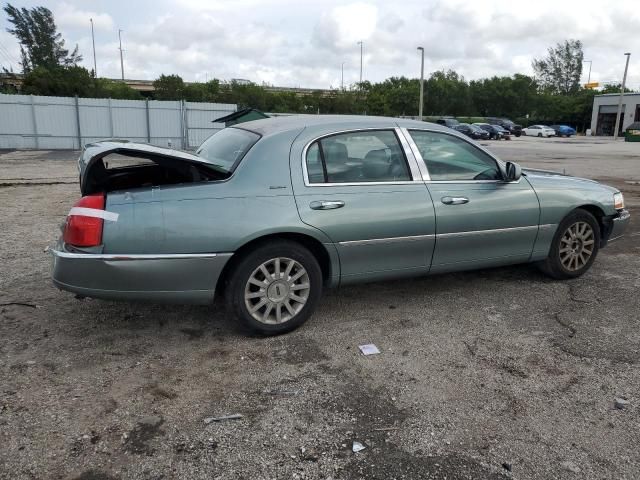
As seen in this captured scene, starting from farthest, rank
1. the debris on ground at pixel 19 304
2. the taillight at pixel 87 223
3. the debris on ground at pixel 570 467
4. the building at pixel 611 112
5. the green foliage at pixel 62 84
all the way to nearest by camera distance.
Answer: the building at pixel 611 112, the green foliage at pixel 62 84, the debris on ground at pixel 19 304, the taillight at pixel 87 223, the debris on ground at pixel 570 467

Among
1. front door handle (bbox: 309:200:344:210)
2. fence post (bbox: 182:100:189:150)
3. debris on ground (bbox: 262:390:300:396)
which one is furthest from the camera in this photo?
fence post (bbox: 182:100:189:150)

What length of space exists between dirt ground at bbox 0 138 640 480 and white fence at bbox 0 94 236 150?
2270cm

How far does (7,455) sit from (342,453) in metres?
1.60

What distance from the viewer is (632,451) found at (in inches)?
107

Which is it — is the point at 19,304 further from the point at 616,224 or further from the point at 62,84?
the point at 62,84

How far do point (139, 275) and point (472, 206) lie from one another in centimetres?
264

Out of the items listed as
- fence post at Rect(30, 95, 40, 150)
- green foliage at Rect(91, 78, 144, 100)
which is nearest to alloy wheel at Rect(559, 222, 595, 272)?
fence post at Rect(30, 95, 40, 150)

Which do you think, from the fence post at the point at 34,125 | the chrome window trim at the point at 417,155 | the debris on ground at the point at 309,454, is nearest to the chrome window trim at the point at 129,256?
the debris on ground at the point at 309,454

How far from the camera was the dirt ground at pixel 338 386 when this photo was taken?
8.70 feet

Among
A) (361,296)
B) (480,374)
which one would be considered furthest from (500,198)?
(480,374)

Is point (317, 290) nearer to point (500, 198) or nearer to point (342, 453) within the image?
point (342, 453)

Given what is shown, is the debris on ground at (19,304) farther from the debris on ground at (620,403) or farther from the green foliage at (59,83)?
the green foliage at (59,83)

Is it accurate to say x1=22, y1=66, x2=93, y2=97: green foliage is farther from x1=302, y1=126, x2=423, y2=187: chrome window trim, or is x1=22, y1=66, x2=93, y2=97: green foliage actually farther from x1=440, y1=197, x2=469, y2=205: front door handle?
x1=440, y1=197, x2=469, y2=205: front door handle

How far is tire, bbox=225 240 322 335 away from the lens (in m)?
3.78
